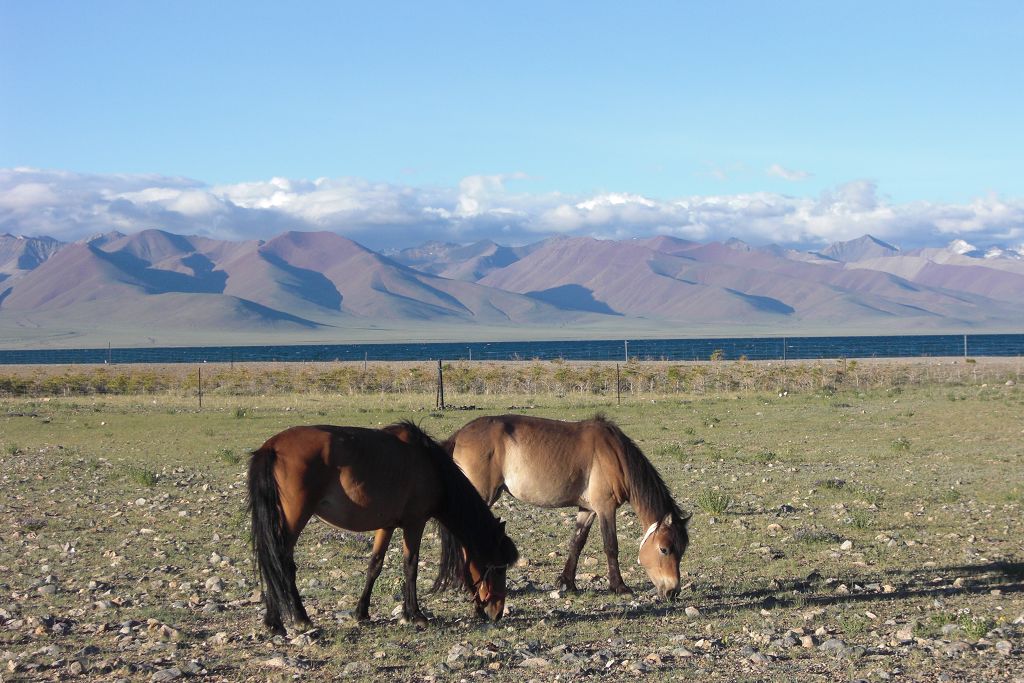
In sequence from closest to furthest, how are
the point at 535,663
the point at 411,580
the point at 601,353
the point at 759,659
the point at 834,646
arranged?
1. the point at 759,659
2. the point at 535,663
3. the point at 834,646
4. the point at 411,580
5. the point at 601,353

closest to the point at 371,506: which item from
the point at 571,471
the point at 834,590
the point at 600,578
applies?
the point at 571,471

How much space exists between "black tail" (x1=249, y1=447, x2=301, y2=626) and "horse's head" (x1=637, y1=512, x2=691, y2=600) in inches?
125

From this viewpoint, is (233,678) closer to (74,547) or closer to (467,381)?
(74,547)

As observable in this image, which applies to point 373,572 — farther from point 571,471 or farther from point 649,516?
point 649,516

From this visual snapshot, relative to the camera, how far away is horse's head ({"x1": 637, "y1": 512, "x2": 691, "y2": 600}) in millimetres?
9188

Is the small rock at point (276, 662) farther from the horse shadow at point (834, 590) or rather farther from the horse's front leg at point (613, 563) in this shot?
the horse's front leg at point (613, 563)

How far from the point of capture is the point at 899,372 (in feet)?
154

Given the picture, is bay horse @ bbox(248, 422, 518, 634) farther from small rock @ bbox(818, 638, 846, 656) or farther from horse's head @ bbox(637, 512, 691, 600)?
small rock @ bbox(818, 638, 846, 656)

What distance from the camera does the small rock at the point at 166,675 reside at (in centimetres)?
706

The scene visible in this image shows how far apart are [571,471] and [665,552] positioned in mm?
1306

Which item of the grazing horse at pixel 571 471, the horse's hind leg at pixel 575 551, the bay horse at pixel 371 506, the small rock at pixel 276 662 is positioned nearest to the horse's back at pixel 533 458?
the grazing horse at pixel 571 471

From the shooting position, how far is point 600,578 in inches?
412

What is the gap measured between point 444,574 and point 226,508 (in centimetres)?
→ 628

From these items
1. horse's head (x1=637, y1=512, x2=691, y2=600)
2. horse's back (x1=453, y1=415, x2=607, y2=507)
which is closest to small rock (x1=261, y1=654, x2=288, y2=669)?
horse's back (x1=453, y1=415, x2=607, y2=507)
